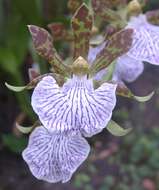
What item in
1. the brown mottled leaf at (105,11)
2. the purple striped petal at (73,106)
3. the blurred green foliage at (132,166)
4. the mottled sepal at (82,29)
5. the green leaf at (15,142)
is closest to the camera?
the purple striped petal at (73,106)

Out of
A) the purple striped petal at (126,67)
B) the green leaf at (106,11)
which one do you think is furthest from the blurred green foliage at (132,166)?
the green leaf at (106,11)

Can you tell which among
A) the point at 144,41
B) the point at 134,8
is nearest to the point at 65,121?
the point at 144,41

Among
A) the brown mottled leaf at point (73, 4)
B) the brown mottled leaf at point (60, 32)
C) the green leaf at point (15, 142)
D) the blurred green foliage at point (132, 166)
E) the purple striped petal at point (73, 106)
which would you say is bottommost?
the blurred green foliage at point (132, 166)

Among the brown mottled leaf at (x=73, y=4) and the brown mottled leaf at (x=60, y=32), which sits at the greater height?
the brown mottled leaf at (x=73, y=4)

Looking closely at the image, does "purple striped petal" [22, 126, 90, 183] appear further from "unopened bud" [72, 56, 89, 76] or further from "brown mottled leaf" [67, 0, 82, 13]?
"brown mottled leaf" [67, 0, 82, 13]

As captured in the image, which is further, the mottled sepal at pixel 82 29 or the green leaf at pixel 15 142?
the green leaf at pixel 15 142

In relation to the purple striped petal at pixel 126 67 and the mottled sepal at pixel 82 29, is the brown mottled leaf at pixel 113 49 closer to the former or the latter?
the mottled sepal at pixel 82 29
